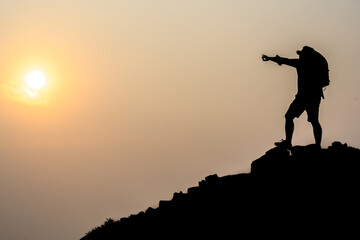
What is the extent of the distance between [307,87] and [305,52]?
51.9 inches

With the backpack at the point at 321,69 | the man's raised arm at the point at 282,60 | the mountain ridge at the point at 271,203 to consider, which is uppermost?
the man's raised arm at the point at 282,60

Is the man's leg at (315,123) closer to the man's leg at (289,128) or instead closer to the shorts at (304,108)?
the shorts at (304,108)

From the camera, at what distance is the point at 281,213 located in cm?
1245

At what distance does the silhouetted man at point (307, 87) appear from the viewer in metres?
16.1

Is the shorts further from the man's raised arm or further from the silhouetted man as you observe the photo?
the man's raised arm

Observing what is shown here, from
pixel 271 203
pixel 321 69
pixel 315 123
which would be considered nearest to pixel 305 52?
pixel 321 69

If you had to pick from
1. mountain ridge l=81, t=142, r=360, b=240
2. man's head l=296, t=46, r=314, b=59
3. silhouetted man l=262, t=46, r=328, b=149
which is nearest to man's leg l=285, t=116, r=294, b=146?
silhouetted man l=262, t=46, r=328, b=149

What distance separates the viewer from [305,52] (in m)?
16.2

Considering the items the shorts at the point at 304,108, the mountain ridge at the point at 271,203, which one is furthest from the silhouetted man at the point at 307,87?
the mountain ridge at the point at 271,203

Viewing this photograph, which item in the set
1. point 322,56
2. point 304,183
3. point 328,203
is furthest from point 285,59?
point 328,203

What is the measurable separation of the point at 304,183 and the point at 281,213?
1.76 meters

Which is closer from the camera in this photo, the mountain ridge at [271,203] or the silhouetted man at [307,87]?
the mountain ridge at [271,203]

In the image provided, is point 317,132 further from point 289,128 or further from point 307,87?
point 307,87

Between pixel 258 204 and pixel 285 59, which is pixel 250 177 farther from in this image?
pixel 285 59
